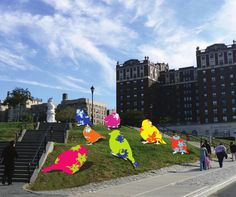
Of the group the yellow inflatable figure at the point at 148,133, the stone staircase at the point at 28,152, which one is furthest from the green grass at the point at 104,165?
the yellow inflatable figure at the point at 148,133

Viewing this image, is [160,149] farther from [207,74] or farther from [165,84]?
[165,84]

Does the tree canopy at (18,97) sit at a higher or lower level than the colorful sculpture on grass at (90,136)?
higher

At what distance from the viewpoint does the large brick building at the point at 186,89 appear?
114312mm

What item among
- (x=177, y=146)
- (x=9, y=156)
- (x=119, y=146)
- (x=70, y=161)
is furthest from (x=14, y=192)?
(x=177, y=146)

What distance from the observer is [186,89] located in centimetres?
13325

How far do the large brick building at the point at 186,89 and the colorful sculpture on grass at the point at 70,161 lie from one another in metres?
100

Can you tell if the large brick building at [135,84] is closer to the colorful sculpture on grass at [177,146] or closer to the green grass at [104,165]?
the colorful sculpture on grass at [177,146]

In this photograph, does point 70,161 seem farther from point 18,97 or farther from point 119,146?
point 18,97

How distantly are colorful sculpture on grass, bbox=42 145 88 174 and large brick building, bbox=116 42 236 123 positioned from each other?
100 metres

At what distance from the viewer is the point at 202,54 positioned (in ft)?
396

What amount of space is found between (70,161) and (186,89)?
393 ft

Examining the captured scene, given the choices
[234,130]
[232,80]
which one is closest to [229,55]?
→ [232,80]

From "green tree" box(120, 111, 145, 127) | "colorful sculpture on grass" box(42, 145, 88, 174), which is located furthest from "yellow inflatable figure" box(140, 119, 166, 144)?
"green tree" box(120, 111, 145, 127)

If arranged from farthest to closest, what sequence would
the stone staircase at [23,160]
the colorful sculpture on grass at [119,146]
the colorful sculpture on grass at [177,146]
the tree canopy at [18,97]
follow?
1. the tree canopy at [18,97]
2. the colorful sculpture on grass at [177,146]
3. the colorful sculpture on grass at [119,146]
4. the stone staircase at [23,160]
